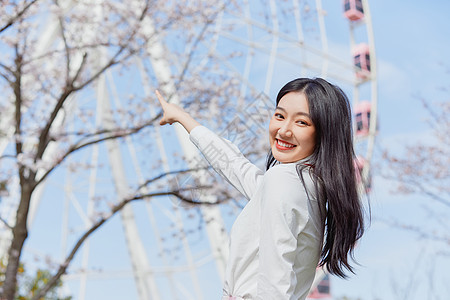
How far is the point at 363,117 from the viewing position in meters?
8.29

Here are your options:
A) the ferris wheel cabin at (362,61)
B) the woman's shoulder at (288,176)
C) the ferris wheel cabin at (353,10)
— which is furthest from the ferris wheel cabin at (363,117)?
the woman's shoulder at (288,176)

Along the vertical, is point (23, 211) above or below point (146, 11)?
below

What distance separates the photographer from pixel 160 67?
5.82m

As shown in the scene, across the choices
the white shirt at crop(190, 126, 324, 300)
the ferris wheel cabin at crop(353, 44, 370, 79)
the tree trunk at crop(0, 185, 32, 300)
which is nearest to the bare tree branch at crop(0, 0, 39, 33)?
the tree trunk at crop(0, 185, 32, 300)

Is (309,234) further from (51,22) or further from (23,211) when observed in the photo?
(51,22)

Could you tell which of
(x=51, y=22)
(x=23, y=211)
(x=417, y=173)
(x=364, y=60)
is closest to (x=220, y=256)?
(x=23, y=211)

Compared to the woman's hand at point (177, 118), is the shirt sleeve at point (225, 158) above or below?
below

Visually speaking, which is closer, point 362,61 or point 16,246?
point 16,246

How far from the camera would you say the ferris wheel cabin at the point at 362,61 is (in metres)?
8.80

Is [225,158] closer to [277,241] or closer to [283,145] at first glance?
[283,145]

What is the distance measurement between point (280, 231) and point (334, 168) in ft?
0.61

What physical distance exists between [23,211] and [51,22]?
3124mm

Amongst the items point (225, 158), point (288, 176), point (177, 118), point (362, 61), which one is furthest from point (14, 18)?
point (362, 61)

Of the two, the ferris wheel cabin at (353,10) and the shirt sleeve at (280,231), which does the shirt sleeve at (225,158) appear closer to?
the shirt sleeve at (280,231)
